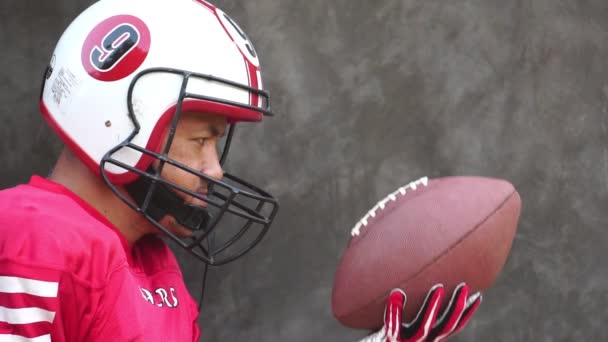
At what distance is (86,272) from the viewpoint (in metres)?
1.51

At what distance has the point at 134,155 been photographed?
167 centimetres

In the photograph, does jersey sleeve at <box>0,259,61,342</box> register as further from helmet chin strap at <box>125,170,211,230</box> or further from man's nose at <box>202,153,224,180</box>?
man's nose at <box>202,153,224,180</box>

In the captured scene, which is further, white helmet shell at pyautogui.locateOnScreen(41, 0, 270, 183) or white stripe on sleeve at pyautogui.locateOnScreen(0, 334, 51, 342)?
white helmet shell at pyautogui.locateOnScreen(41, 0, 270, 183)

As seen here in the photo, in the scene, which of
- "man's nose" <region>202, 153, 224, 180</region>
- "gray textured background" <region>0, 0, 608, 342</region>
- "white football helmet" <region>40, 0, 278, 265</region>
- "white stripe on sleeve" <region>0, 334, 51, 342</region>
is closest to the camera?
"white stripe on sleeve" <region>0, 334, 51, 342</region>

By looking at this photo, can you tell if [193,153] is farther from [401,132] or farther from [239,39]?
[401,132]

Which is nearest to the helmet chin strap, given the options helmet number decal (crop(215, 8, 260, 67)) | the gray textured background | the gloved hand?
helmet number decal (crop(215, 8, 260, 67))

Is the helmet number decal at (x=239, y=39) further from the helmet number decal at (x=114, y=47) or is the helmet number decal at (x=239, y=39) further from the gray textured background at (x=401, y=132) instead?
the gray textured background at (x=401, y=132)

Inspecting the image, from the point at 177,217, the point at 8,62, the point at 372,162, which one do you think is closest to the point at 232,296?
the point at 372,162

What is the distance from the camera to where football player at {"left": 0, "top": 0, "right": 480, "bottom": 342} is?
1.54m

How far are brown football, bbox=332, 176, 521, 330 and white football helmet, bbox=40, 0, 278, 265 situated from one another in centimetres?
29

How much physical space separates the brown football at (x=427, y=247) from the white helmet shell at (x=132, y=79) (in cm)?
36

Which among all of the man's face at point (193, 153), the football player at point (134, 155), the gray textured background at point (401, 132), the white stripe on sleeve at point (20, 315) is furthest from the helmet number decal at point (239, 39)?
the white stripe on sleeve at point (20, 315)

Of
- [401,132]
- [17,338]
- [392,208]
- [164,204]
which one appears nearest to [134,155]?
[164,204]

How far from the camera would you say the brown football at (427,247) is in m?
1.73
